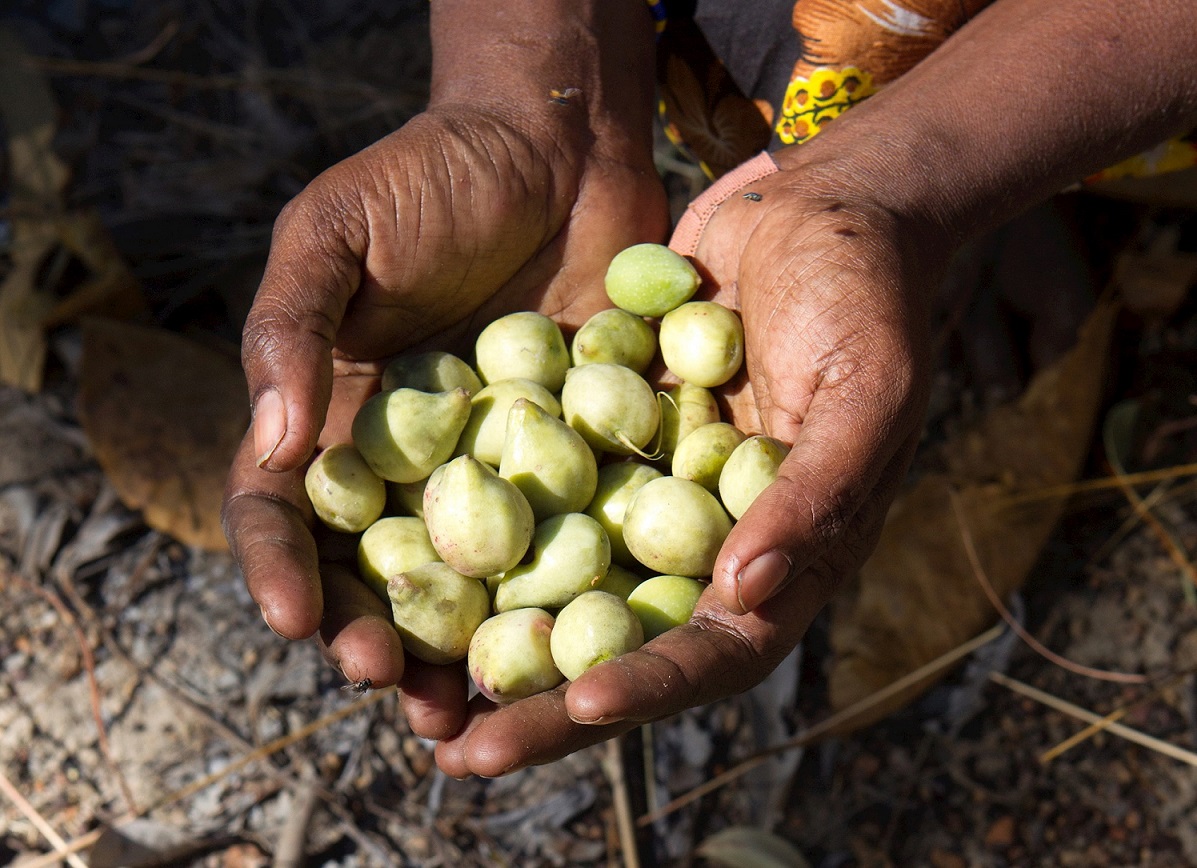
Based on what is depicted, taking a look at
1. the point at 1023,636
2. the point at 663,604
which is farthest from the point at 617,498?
the point at 1023,636

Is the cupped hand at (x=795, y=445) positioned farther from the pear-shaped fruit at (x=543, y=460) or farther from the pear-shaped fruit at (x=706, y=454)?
the pear-shaped fruit at (x=543, y=460)

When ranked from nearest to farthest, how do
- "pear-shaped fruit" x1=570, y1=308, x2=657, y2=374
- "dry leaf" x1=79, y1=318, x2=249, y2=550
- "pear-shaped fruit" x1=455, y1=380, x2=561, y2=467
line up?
"pear-shaped fruit" x1=455, y1=380, x2=561, y2=467
"pear-shaped fruit" x1=570, y1=308, x2=657, y2=374
"dry leaf" x1=79, y1=318, x2=249, y2=550

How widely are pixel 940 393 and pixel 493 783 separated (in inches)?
73.9

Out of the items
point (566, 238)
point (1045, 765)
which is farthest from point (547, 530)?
point (1045, 765)

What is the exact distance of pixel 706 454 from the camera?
5.86 feet

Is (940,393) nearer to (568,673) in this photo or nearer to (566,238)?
(566,238)

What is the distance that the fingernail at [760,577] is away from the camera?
142 cm

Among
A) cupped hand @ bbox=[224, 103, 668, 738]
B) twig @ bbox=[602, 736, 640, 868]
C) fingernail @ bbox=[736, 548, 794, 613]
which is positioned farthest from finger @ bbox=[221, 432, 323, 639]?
twig @ bbox=[602, 736, 640, 868]

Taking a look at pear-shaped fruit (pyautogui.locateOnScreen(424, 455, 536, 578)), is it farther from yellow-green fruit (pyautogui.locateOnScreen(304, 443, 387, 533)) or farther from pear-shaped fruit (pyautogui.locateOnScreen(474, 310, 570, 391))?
pear-shaped fruit (pyautogui.locateOnScreen(474, 310, 570, 391))

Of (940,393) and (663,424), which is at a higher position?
(663,424)

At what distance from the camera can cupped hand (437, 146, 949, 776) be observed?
1414 millimetres

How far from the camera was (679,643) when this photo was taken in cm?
146

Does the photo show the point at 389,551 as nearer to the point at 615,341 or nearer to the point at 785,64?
the point at 615,341

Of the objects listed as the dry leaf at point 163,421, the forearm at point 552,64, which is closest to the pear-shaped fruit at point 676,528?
the forearm at point 552,64
